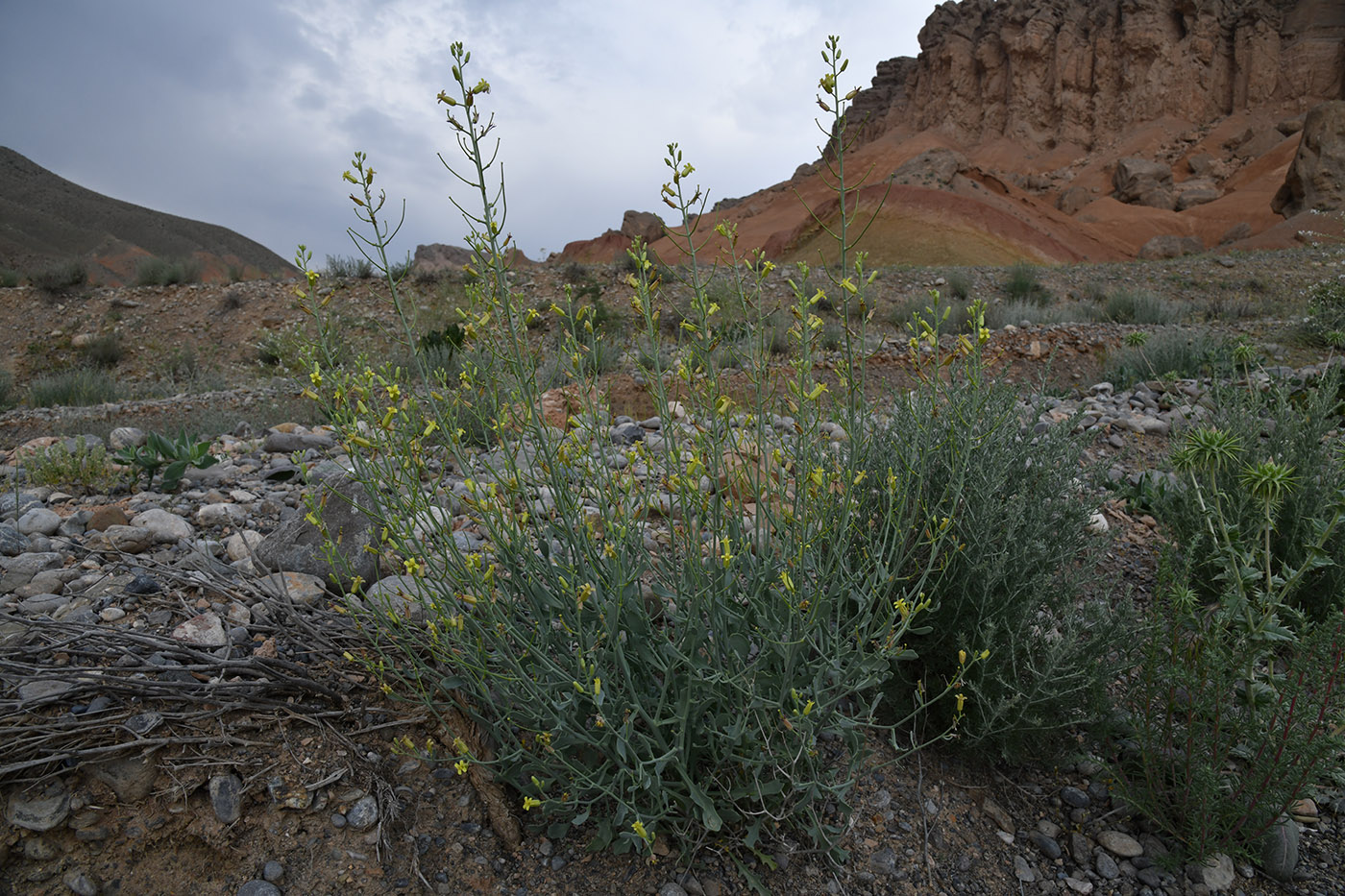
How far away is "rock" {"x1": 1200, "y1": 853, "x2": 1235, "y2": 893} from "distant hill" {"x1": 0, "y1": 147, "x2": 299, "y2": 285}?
2778cm

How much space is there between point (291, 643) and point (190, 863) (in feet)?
1.95

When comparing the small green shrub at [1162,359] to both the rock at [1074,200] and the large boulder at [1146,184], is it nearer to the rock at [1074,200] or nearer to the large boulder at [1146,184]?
the rock at [1074,200]

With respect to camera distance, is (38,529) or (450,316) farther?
(450,316)

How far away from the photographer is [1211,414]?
353 cm

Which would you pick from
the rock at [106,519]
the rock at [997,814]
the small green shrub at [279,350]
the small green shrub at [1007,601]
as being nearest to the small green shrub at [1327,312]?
the small green shrub at [1007,601]

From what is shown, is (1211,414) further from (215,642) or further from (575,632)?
(215,642)

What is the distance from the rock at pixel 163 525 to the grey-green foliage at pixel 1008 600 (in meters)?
2.69

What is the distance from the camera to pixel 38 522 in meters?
2.80

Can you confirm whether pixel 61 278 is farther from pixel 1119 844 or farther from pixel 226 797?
pixel 1119 844

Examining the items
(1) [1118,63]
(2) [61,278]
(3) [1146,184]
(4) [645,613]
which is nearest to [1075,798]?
(4) [645,613]

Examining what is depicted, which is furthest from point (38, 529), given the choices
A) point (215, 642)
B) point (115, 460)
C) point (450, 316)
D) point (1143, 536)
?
point (450, 316)

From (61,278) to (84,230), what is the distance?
2315 centimetres

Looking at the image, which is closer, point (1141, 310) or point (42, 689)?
point (42, 689)

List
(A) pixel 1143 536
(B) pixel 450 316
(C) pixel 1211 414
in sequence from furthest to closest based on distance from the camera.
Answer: (B) pixel 450 316, (C) pixel 1211 414, (A) pixel 1143 536
